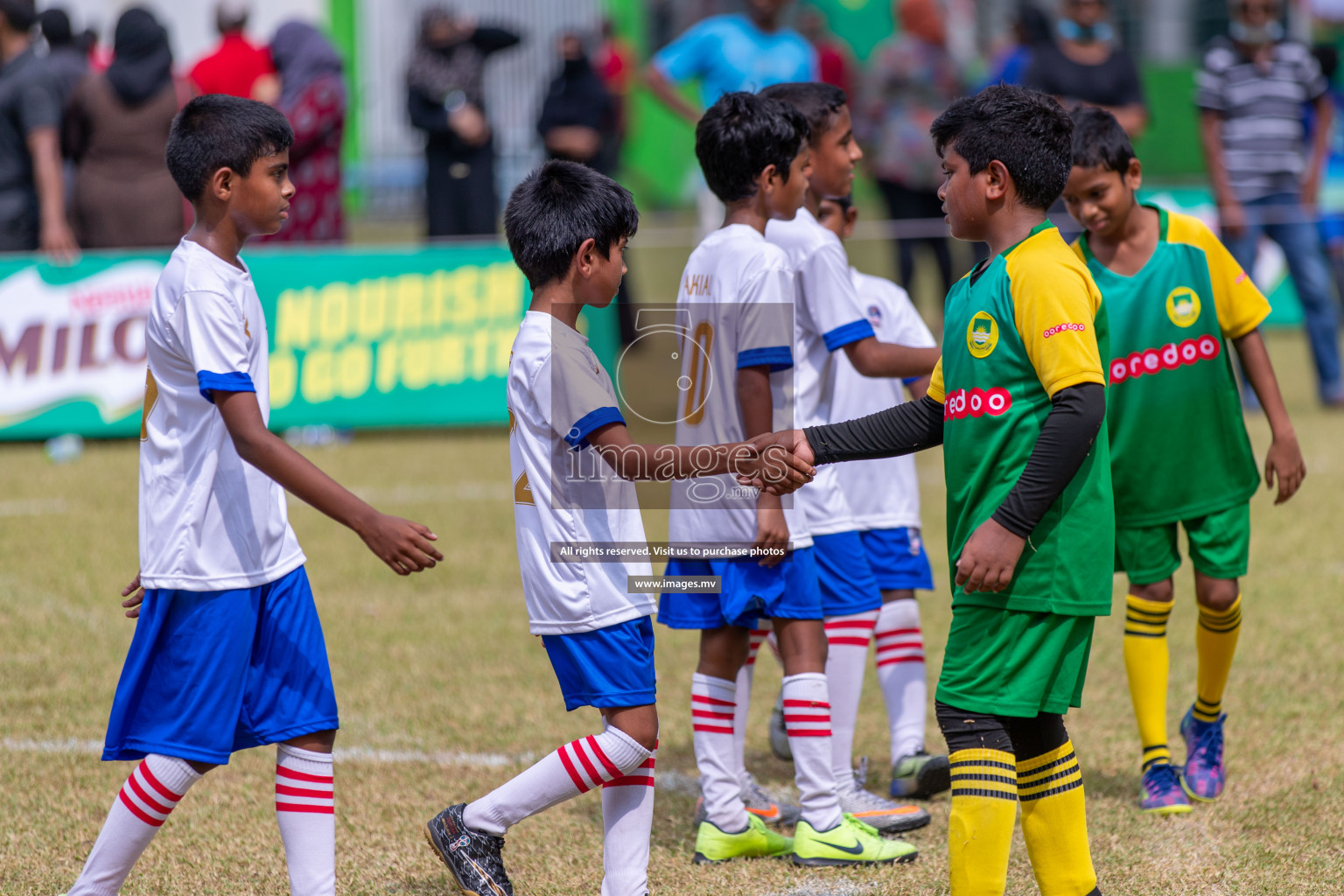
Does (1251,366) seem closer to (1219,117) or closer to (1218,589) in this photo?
(1218,589)

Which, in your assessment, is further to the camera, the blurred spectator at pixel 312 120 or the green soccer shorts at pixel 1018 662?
the blurred spectator at pixel 312 120

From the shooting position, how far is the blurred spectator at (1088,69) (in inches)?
367

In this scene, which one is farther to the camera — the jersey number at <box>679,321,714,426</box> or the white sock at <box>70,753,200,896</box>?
the jersey number at <box>679,321,714,426</box>

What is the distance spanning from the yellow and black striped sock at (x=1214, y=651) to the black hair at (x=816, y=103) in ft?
5.45

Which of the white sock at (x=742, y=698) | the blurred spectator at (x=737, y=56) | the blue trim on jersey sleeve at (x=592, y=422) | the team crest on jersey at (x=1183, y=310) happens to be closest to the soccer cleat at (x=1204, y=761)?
the team crest on jersey at (x=1183, y=310)

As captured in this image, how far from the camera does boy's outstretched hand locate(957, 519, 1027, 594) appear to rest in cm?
278

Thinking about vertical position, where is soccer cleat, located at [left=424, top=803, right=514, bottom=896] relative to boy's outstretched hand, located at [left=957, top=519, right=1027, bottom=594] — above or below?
below

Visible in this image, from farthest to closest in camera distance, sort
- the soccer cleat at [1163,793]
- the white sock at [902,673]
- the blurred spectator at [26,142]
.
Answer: the blurred spectator at [26,142]
the white sock at [902,673]
the soccer cleat at [1163,793]

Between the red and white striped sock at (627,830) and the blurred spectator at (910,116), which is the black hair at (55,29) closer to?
the blurred spectator at (910,116)

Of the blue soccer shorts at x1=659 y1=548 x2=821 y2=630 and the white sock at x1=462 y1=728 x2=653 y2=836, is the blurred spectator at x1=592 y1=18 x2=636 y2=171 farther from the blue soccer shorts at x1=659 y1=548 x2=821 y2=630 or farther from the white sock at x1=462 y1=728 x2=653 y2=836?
the white sock at x1=462 y1=728 x2=653 y2=836

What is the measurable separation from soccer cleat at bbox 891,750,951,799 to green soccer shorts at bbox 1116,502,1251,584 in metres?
0.71

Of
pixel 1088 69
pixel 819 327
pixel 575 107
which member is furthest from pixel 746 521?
pixel 575 107

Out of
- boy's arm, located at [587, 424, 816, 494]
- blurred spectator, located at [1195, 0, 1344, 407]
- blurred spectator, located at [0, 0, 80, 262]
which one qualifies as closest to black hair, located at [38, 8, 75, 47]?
blurred spectator, located at [0, 0, 80, 262]

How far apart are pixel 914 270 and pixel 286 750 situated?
27.5 ft
